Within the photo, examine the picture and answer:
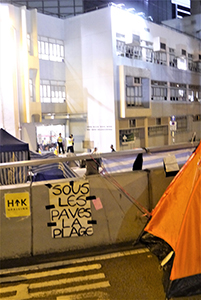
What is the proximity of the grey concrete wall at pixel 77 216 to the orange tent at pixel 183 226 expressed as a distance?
21.7 inches

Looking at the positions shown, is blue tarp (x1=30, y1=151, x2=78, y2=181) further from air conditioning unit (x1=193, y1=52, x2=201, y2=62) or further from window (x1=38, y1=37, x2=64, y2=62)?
air conditioning unit (x1=193, y1=52, x2=201, y2=62)

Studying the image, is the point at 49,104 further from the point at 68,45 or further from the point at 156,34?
the point at 156,34

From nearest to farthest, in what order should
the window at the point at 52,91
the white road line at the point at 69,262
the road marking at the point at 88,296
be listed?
the road marking at the point at 88,296
the white road line at the point at 69,262
the window at the point at 52,91

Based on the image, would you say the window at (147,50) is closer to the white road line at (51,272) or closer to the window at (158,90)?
the window at (158,90)

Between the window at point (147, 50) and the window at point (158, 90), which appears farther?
the window at point (147, 50)

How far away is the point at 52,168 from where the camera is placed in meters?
6.13

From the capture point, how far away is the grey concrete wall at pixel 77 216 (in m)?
3.73

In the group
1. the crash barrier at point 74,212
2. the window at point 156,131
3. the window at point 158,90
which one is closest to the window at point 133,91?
the window at point 158,90

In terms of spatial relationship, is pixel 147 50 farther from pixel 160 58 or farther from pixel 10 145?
pixel 10 145

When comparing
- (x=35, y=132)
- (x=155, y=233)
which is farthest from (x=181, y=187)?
(x=35, y=132)

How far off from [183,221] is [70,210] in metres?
1.30

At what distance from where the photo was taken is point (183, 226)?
3129 mm

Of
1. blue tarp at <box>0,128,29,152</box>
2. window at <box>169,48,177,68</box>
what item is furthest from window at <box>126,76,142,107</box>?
blue tarp at <box>0,128,29,152</box>

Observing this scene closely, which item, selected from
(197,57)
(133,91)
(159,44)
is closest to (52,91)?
(133,91)
